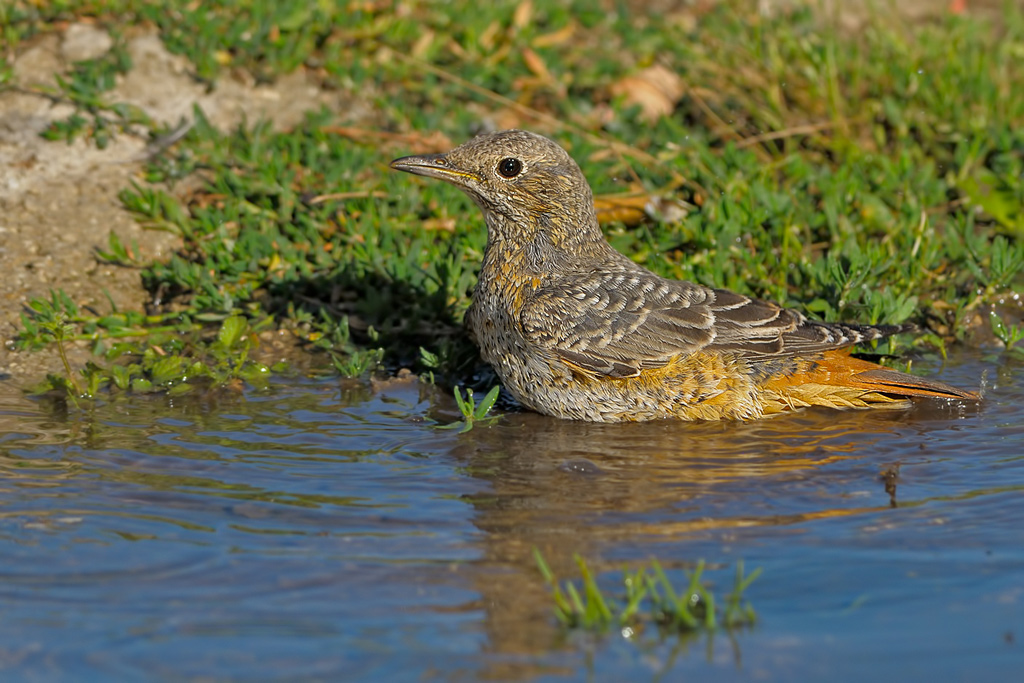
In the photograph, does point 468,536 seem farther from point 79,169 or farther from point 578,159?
point 79,169

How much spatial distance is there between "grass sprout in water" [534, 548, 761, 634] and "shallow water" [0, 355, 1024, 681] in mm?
70

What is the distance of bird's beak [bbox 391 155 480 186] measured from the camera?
19.6ft

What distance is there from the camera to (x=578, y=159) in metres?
7.78

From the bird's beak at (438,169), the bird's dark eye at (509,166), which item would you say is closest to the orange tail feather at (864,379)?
the bird's dark eye at (509,166)

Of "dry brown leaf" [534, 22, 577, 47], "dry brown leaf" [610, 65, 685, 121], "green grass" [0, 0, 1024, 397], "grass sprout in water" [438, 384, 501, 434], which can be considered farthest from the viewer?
"dry brown leaf" [534, 22, 577, 47]

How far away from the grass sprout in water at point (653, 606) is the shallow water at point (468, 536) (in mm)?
70

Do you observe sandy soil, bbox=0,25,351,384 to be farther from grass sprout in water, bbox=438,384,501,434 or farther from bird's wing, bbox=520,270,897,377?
bird's wing, bbox=520,270,897,377

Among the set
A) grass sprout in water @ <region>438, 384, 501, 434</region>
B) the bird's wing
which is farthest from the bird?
grass sprout in water @ <region>438, 384, 501, 434</region>

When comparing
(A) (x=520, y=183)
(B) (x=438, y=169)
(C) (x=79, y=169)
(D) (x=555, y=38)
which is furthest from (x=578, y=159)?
(C) (x=79, y=169)

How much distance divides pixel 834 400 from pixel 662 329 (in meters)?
0.85

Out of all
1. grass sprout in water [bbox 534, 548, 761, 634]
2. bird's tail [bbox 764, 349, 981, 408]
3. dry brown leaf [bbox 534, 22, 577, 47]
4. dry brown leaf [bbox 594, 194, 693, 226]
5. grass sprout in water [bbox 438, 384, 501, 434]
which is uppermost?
dry brown leaf [bbox 534, 22, 577, 47]

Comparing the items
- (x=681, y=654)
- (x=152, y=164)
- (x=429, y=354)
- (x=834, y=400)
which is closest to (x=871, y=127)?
(x=834, y=400)

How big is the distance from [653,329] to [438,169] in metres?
1.30

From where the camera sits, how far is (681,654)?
11.5 feet
